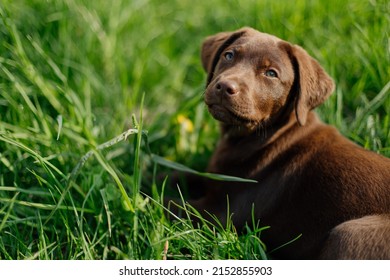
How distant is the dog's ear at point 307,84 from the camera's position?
345 cm

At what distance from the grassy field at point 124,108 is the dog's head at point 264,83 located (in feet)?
1.59

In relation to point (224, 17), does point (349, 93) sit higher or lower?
lower

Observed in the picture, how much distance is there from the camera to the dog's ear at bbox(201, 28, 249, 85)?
3.78m

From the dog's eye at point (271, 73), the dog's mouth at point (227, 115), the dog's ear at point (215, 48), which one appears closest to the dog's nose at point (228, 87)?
the dog's mouth at point (227, 115)

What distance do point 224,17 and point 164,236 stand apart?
8.07ft

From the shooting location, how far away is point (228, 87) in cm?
325

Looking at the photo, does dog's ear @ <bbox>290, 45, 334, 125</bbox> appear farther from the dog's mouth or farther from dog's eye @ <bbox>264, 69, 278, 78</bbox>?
the dog's mouth

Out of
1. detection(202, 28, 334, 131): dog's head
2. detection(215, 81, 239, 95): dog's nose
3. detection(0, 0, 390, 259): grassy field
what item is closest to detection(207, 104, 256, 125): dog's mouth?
detection(202, 28, 334, 131): dog's head

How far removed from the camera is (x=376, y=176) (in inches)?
131

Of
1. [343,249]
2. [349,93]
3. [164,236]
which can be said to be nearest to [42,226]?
[164,236]

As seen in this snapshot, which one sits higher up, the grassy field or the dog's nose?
the dog's nose
